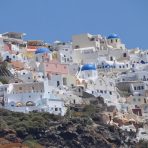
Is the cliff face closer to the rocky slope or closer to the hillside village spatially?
the rocky slope

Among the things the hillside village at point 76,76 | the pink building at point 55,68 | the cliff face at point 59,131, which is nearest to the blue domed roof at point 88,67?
the hillside village at point 76,76

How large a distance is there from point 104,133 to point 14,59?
2252 cm

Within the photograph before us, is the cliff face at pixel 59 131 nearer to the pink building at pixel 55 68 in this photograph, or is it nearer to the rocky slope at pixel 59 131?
the rocky slope at pixel 59 131

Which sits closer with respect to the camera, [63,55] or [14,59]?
[14,59]

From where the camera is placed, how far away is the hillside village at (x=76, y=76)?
316 feet

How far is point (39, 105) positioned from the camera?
312 feet

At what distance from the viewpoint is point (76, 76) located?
4326 inches

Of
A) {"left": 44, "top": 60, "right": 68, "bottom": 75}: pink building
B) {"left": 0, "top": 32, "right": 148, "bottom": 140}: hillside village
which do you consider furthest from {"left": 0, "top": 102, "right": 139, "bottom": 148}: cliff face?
{"left": 44, "top": 60, "right": 68, "bottom": 75}: pink building

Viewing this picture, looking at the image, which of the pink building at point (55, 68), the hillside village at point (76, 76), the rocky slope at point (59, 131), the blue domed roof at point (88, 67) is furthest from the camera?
the blue domed roof at point (88, 67)

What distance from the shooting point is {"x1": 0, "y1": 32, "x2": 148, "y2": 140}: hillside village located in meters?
96.4

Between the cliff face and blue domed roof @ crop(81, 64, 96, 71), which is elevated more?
blue domed roof @ crop(81, 64, 96, 71)

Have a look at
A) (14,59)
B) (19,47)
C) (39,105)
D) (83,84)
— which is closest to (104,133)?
(39,105)

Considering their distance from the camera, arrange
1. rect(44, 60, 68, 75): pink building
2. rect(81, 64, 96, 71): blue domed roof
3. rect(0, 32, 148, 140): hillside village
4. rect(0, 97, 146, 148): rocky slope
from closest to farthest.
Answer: rect(0, 97, 146, 148): rocky slope → rect(0, 32, 148, 140): hillside village → rect(44, 60, 68, 75): pink building → rect(81, 64, 96, 71): blue domed roof

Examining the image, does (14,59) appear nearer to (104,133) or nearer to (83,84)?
(83,84)
